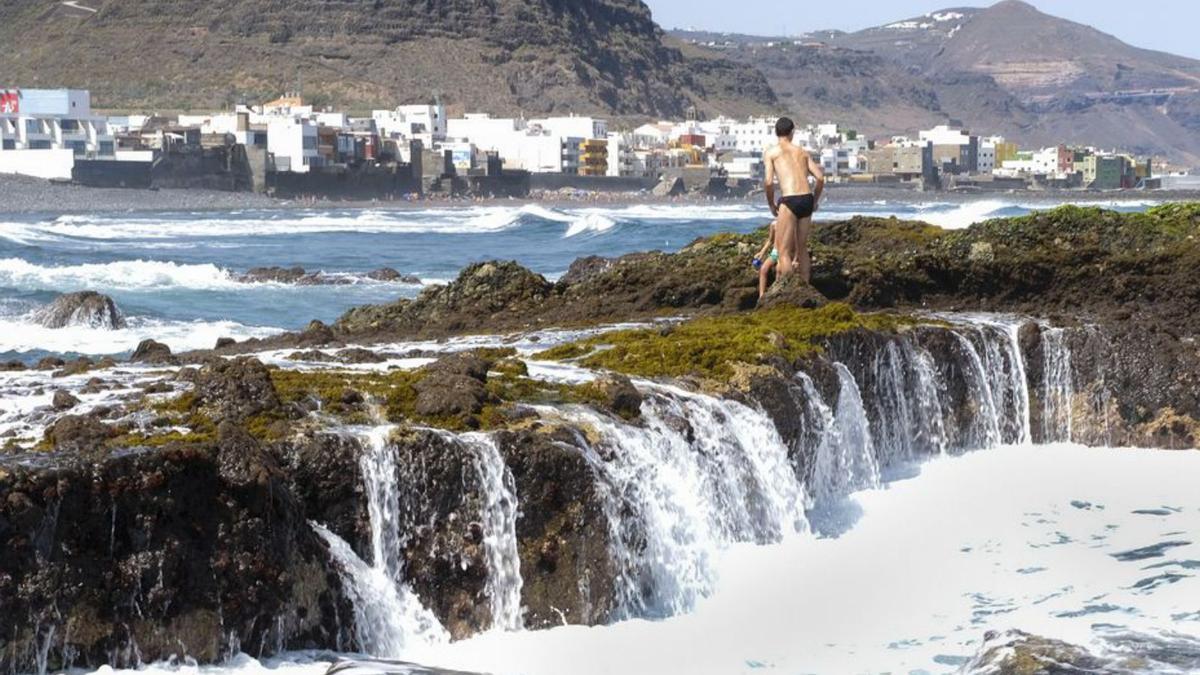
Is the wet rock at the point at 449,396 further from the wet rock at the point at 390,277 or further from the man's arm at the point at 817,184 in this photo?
the wet rock at the point at 390,277

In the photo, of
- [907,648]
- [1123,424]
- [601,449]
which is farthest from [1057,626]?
[1123,424]

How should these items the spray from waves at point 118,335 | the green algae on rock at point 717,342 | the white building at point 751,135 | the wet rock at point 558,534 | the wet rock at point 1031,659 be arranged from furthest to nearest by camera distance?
1. the white building at point 751,135
2. the spray from waves at point 118,335
3. the green algae on rock at point 717,342
4. the wet rock at point 558,534
5. the wet rock at point 1031,659

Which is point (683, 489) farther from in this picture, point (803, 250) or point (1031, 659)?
point (803, 250)

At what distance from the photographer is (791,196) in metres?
12.8

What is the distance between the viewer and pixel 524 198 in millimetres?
119750

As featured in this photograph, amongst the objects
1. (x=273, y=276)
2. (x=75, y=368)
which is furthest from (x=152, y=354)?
(x=273, y=276)

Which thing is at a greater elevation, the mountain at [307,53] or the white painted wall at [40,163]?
the mountain at [307,53]

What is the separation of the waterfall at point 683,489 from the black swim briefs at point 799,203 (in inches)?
124

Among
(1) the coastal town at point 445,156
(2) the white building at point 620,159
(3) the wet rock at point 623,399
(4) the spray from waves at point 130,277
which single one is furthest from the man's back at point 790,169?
(2) the white building at point 620,159

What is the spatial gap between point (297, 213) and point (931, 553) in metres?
78.8

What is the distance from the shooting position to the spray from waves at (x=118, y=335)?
1988 centimetres

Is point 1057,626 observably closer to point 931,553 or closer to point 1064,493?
point 931,553

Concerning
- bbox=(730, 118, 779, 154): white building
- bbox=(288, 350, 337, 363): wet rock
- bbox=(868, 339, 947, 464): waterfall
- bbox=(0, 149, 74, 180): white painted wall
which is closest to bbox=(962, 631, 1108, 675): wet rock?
bbox=(868, 339, 947, 464): waterfall

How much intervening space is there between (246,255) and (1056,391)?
36672 millimetres
